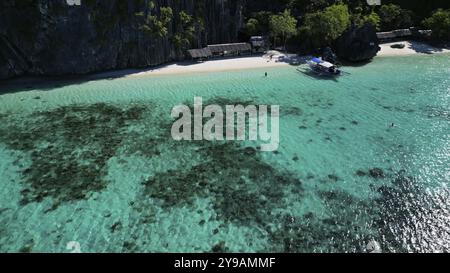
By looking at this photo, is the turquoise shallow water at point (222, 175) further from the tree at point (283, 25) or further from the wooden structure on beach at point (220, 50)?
the tree at point (283, 25)

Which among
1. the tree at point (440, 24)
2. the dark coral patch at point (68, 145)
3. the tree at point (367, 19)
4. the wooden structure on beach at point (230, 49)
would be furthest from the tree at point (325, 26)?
the dark coral patch at point (68, 145)

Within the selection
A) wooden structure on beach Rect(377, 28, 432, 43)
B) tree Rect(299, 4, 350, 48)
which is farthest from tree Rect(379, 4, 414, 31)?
tree Rect(299, 4, 350, 48)

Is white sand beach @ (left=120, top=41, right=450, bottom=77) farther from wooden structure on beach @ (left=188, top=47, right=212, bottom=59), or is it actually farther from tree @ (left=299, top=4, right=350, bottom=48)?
tree @ (left=299, top=4, right=350, bottom=48)

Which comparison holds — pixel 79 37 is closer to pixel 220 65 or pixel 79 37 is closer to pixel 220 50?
pixel 220 65

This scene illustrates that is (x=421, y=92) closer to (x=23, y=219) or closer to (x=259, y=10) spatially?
(x=259, y=10)

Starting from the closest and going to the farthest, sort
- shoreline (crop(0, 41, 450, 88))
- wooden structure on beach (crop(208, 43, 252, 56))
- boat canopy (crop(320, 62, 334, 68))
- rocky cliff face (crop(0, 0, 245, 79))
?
rocky cliff face (crop(0, 0, 245, 79)) < shoreline (crop(0, 41, 450, 88)) < boat canopy (crop(320, 62, 334, 68)) < wooden structure on beach (crop(208, 43, 252, 56))
